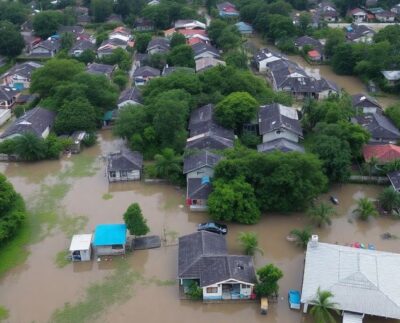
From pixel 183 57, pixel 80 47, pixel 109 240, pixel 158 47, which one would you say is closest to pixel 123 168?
pixel 109 240

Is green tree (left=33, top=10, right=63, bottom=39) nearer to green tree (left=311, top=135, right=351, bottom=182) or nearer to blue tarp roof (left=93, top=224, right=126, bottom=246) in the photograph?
blue tarp roof (left=93, top=224, right=126, bottom=246)

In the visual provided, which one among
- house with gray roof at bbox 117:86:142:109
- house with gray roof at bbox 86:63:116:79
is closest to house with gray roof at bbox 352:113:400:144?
house with gray roof at bbox 117:86:142:109

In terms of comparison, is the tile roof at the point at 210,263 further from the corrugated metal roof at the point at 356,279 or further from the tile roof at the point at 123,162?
the tile roof at the point at 123,162

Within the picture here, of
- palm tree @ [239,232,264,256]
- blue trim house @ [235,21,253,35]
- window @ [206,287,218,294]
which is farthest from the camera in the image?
blue trim house @ [235,21,253,35]

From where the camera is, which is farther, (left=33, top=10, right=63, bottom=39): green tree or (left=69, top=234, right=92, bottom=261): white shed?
(left=33, top=10, right=63, bottom=39): green tree

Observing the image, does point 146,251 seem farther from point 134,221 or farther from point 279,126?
point 279,126

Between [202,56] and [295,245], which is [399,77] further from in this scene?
[295,245]

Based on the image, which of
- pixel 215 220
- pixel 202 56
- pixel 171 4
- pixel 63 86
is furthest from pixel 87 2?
pixel 215 220
